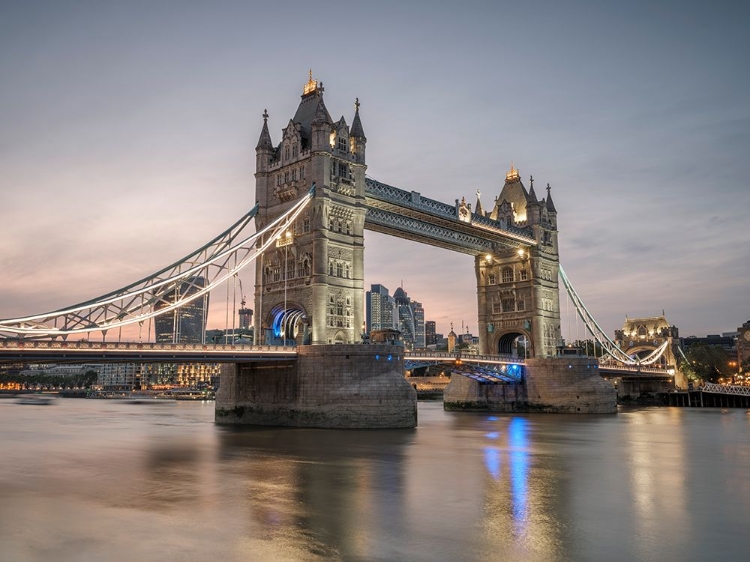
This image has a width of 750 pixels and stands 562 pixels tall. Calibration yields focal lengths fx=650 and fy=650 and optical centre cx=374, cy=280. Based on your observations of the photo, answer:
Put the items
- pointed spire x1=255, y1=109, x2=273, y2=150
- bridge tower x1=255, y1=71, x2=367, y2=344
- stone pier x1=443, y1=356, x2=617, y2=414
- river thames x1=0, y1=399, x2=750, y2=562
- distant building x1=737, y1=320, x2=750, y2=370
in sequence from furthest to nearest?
distant building x1=737, y1=320, x2=750, y2=370 → stone pier x1=443, y1=356, x2=617, y2=414 → pointed spire x1=255, y1=109, x2=273, y2=150 → bridge tower x1=255, y1=71, x2=367, y2=344 → river thames x1=0, y1=399, x2=750, y2=562

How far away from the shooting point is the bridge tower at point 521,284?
74.9 meters

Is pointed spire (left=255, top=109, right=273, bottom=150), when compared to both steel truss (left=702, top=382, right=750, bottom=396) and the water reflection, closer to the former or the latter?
the water reflection

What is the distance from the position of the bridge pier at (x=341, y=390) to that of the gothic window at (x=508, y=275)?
33510 mm

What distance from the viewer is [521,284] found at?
75.8 metres

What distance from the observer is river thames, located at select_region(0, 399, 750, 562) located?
14398 mm

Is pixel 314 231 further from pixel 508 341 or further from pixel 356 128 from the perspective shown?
pixel 508 341

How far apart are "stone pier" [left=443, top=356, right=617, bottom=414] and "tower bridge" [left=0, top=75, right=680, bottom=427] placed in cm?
14

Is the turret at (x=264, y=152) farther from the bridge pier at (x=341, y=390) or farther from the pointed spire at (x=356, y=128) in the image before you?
the bridge pier at (x=341, y=390)

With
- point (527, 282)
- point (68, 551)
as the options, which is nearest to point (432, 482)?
point (68, 551)

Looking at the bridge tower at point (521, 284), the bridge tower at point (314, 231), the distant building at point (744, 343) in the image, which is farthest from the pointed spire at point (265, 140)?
the distant building at point (744, 343)

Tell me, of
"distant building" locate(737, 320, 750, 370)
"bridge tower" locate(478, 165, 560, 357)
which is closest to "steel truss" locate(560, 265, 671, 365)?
"bridge tower" locate(478, 165, 560, 357)

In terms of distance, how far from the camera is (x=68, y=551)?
1406 cm

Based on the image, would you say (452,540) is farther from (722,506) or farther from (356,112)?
(356,112)

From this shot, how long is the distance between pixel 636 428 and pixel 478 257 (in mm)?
32639
